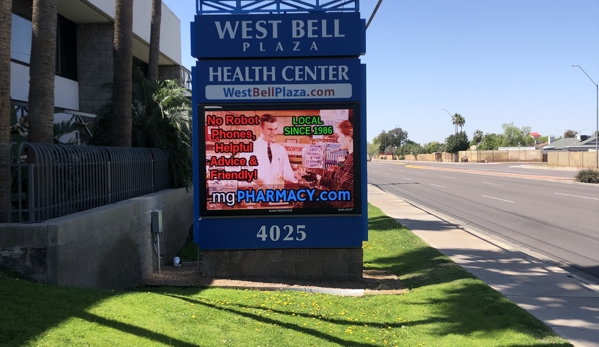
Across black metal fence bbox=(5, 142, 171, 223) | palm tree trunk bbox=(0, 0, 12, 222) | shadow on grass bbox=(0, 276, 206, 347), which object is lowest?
shadow on grass bbox=(0, 276, 206, 347)

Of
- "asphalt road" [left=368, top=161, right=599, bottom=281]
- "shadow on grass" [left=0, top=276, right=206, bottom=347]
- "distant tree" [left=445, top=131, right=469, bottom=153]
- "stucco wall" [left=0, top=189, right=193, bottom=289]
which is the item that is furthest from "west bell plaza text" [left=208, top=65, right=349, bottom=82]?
"distant tree" [left=445, top=131, right=469, bottom=153]

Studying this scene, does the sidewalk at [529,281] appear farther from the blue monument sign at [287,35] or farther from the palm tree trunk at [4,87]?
the palm tree trunk at [4,87]

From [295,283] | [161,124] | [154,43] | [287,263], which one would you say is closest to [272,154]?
[287,263]

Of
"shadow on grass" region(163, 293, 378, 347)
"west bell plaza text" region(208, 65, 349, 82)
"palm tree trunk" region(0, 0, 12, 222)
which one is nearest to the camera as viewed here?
"shadow on grass" region(163, 293, 378, 347)

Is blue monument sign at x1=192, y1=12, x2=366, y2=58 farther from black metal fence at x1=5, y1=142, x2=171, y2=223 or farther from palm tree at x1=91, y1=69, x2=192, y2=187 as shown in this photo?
palm tree at x1=91, y1=69, x2=192, y2=187

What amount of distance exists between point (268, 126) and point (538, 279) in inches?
198

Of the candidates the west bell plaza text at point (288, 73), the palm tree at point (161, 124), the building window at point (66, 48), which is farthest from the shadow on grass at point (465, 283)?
the building window at point (66, 48)

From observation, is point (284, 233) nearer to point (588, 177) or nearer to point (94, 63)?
→ point (94, 63)

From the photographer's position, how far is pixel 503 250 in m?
11.5

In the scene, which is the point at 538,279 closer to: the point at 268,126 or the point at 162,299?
the point at 268,126

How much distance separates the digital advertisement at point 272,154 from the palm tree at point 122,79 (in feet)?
12.9

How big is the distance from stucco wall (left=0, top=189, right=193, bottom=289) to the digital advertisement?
132 centimetres

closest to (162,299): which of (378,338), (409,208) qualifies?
(378,338)

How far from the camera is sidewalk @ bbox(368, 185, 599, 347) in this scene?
6.38 m
